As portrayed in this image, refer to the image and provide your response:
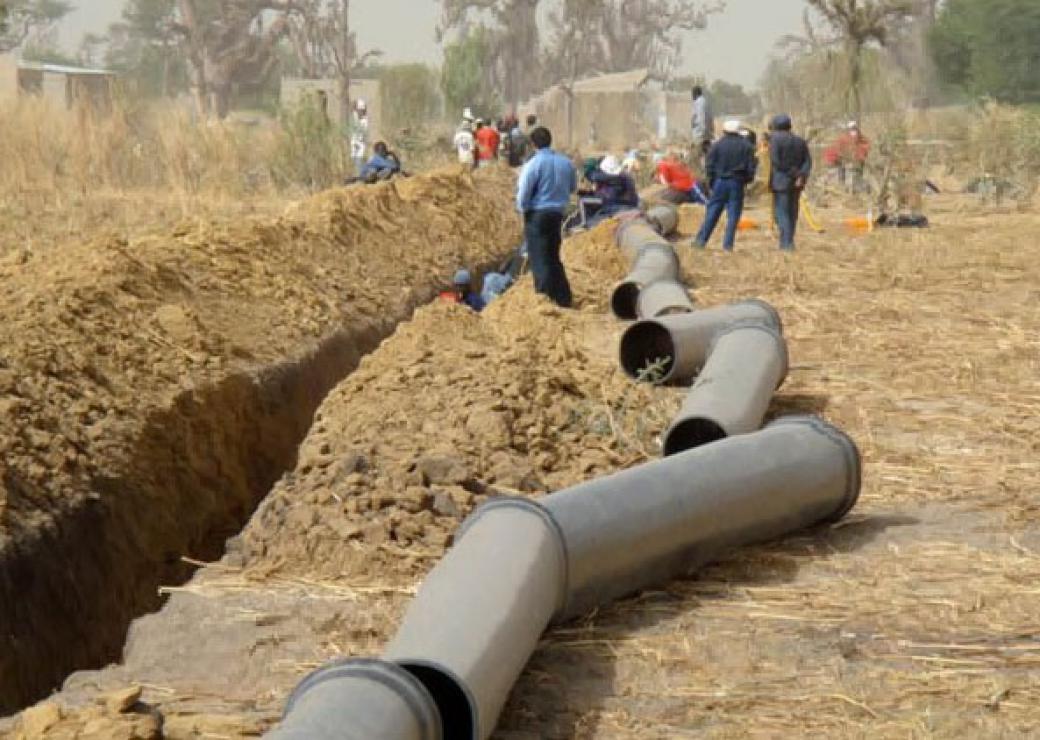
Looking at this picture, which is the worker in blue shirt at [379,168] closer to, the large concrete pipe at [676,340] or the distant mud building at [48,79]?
the large concrete pipe at [676,340]

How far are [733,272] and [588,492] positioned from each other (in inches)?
383

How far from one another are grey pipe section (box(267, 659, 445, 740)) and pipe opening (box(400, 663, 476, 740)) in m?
0.18

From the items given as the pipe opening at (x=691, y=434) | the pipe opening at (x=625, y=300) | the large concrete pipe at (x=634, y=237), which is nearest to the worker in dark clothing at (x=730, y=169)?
the large concrete pipe at (x=634, y=237)

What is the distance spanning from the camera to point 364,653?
5539mm

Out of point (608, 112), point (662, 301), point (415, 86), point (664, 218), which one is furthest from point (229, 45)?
point (662, 301)

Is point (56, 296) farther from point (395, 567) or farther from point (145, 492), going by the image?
point (395, 567)

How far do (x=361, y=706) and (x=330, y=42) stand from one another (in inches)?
1536

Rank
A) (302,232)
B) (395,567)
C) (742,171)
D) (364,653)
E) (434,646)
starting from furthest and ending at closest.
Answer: (742,171)
(302,232)
(395,567)
(364,653)
(434,646)

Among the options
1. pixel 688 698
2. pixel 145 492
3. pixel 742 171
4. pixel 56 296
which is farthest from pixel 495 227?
pixel 688 698

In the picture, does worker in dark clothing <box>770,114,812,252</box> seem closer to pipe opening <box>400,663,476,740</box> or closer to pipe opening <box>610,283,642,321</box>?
pipe opening <box>610,283,642,321</box>

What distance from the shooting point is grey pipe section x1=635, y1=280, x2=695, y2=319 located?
37.4ft

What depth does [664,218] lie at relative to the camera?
64.3ft

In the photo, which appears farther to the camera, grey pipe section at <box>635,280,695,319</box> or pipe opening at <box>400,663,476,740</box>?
grey pipe section at <box>635,280,695,319</box>

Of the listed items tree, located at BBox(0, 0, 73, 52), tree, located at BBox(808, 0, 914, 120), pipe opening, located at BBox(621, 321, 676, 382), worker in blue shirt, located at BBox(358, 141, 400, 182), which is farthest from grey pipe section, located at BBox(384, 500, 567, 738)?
tree, located at BBox(0, 0, 73, 52)
